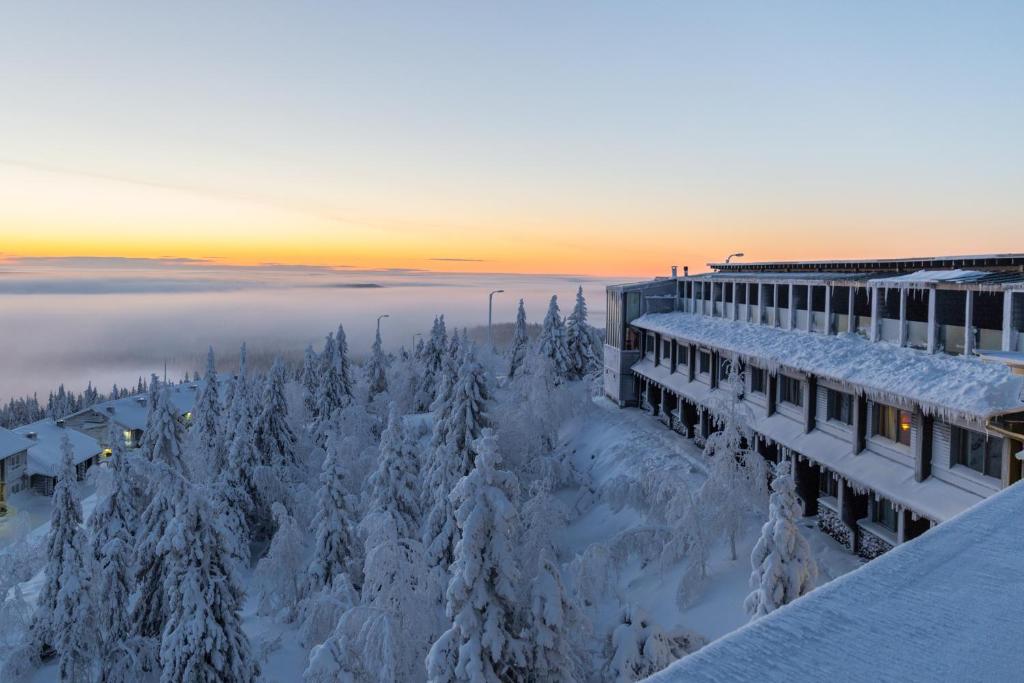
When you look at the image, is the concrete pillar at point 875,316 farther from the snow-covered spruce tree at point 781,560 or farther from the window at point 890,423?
the snow-covered spruce tree at point 781,560

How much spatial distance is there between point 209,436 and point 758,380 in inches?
1560

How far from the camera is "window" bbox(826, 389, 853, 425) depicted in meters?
24.4

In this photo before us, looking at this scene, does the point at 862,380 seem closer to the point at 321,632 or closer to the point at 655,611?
the point at 655,611

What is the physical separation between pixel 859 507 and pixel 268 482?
105 ft

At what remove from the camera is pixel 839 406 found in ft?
82.1

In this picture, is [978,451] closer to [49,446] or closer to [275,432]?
[275,432]

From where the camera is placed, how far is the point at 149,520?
25.2 meters

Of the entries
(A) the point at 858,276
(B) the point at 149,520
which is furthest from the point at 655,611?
(B) the point at 149,520

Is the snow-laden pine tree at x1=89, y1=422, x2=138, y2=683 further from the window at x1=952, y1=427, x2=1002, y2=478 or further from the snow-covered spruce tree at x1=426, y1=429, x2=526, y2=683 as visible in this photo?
the window at x1=952, y1=427, x2=1002, y2=478

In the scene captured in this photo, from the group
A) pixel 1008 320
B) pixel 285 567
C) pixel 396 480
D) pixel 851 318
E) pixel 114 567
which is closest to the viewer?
pixel 1008 320

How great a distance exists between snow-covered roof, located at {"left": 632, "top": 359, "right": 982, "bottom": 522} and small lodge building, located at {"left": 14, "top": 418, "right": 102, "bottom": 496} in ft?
197

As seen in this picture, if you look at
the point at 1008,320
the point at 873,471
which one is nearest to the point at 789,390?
the point at 873,471

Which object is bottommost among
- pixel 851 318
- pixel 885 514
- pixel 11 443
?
pixel 11 443

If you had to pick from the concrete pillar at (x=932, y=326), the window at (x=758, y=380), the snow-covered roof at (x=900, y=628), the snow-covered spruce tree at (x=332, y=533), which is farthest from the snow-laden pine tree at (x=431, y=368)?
the snow-covered roof at (x=900, y=628)
